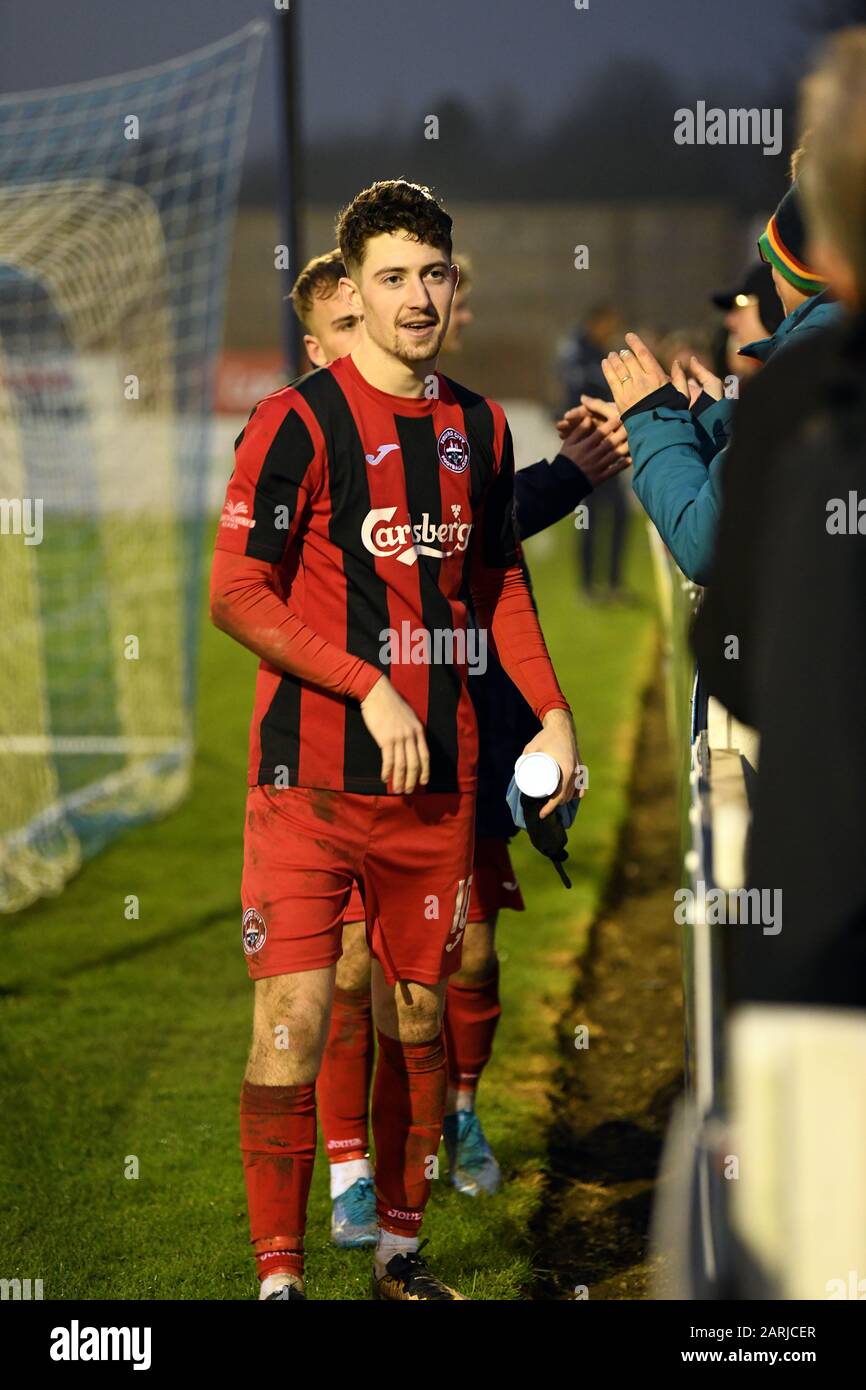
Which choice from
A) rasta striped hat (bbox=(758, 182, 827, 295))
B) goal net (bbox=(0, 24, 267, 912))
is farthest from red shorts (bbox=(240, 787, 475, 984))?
goal net (bbox=(0, 24, 267, 912))

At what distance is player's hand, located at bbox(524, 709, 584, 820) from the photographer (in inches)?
123

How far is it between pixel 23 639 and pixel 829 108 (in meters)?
6.75

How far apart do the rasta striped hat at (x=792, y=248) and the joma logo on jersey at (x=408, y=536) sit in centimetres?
83

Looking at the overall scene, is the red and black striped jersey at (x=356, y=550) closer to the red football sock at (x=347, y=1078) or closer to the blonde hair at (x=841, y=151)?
the red football sock at (x=347, y=1078)

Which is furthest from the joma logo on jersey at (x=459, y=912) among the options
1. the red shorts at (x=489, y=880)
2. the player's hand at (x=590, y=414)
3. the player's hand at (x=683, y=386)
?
the player's hand at (x=590, y=414)

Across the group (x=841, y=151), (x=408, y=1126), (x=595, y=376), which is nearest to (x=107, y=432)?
(x=595, y=376)

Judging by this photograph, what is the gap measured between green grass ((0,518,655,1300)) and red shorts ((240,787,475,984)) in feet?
2.82

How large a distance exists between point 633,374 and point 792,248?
45 centimetres

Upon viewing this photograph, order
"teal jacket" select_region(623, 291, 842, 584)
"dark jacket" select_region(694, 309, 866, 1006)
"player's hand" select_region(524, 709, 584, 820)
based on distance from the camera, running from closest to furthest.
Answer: "dark jacket" select_region(694, 309, 866, 1006), "teal jacket" select_region(623, 291, 842, 584), "player's hand" select_region(524, 709, 584, 820)

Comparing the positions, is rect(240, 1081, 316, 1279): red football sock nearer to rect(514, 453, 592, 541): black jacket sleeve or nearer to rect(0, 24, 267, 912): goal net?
rect(514, 453, 592, 541): black jacket sleeve

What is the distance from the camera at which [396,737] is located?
2.89 meters

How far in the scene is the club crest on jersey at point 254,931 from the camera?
10.2ft

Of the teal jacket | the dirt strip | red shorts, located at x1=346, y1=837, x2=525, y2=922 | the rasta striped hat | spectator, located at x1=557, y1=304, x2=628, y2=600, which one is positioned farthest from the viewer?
spectator, located at x1=557, y1=304, x2=628, y2=600
